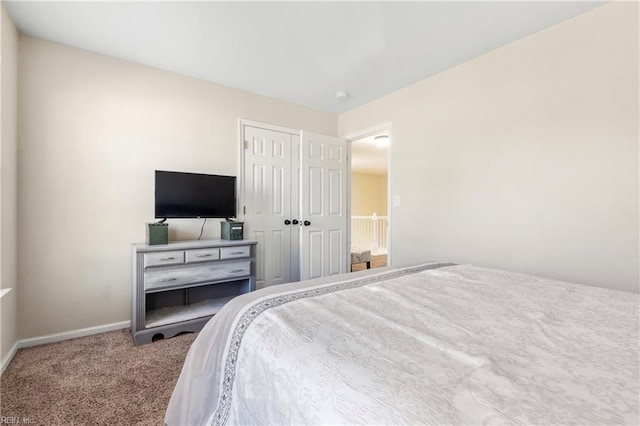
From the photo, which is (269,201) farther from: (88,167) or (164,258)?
(88,167)

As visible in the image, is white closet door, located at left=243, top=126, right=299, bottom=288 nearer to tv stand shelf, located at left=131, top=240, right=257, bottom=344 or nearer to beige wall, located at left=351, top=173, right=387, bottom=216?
tv stand shelf, located at left=131, top=240, right=257, bottom=344

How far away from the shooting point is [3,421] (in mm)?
1395

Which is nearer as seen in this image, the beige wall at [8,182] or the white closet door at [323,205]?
the beige wall at [8,182]

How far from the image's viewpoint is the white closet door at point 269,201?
3227 mm

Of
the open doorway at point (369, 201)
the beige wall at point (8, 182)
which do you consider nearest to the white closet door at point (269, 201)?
the open doorway at point (369, 201)

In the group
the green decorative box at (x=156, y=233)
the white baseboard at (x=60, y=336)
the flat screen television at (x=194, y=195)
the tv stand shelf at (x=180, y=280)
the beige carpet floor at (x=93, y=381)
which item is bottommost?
the beige carpet floor at (x=93, y=381)

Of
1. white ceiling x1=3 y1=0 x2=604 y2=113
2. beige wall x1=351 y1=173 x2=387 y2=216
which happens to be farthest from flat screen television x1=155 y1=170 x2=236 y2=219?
beige wall x1=351 y1=173 x2=387 y2=216

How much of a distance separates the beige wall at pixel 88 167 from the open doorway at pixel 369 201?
2296 mm

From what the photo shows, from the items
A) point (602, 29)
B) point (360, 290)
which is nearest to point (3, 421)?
point (360, 290)

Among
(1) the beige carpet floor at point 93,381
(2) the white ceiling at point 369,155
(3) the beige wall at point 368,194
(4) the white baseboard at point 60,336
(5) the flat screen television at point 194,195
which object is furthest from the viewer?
(3) the beige wall at point 368,194

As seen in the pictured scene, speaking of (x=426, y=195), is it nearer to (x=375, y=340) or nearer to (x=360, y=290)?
(x=360, y=290)

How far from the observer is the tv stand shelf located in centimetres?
221

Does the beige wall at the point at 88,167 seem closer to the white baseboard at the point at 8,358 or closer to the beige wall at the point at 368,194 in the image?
the white baseboard at the point at 8,358

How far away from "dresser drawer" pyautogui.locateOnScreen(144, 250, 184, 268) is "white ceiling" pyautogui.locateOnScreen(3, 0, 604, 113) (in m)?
1.74
